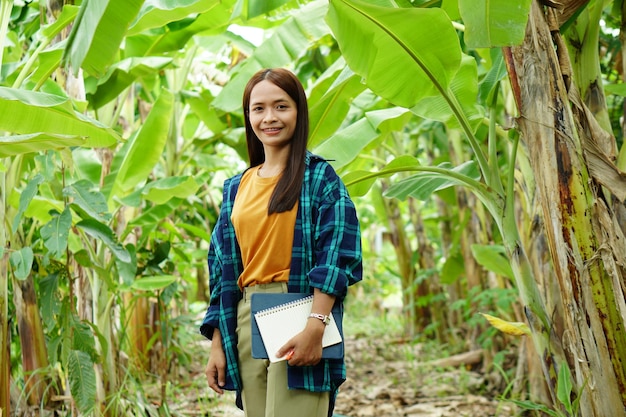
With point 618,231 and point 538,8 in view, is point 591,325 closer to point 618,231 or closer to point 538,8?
point 618,231

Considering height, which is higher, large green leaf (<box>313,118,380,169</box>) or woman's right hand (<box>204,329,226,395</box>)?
large green leaf (<box>313,118,380,169</box>)

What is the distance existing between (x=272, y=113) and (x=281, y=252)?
32 centimetres

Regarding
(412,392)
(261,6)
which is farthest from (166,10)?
(412,392)

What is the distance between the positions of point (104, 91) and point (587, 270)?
2212 millimetres

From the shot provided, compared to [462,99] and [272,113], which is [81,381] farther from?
[462,99]

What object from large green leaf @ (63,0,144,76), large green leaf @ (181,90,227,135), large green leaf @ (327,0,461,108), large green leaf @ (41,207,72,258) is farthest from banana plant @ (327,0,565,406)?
large green leaf @ (181,90,227,135)

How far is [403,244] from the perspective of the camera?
561 cm

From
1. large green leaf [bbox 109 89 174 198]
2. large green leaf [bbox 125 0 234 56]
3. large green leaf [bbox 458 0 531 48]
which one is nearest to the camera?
large green leaf [bbox 458 0 531 48]

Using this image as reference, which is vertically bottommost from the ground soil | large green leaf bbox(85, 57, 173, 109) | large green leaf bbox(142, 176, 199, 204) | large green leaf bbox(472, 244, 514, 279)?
the ground soil

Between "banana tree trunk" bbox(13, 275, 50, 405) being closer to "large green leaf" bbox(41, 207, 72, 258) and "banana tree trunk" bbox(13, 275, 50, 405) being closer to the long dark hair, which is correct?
"large green leaf" bbox(41, 207, 72, 258)

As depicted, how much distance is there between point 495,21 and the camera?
168 centimetres

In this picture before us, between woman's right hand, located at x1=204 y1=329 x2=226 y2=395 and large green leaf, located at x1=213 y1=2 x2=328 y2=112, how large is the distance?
1.55 m

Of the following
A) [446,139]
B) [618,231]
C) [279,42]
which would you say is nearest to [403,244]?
[446,139]

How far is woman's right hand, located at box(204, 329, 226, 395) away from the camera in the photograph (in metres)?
1.62
